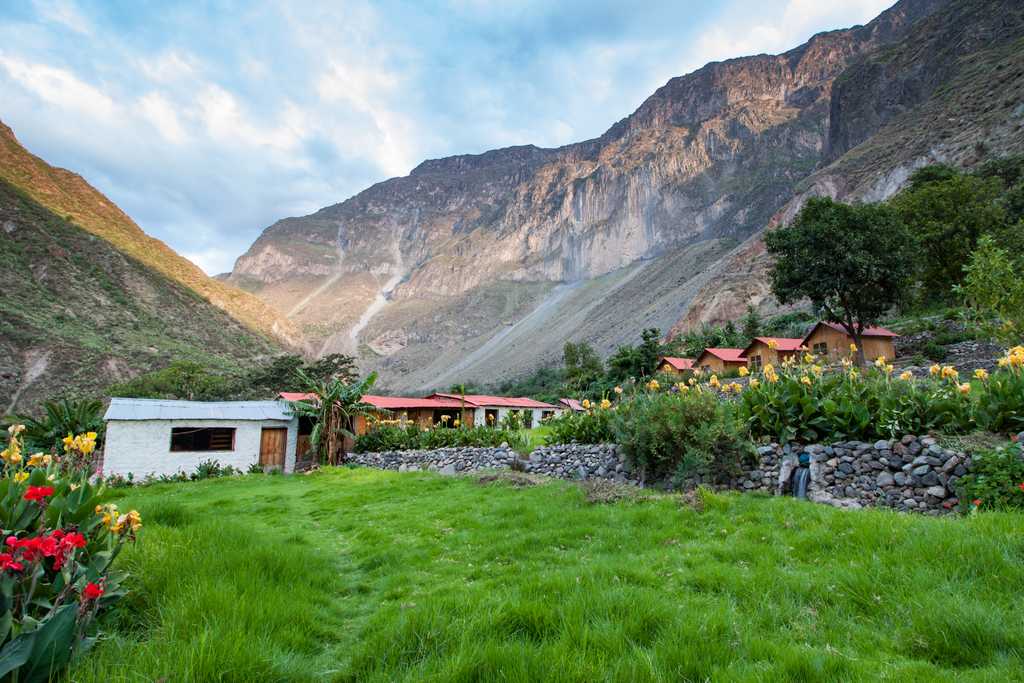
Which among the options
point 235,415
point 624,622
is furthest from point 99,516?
point 235,415

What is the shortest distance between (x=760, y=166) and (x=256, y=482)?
5377 inches

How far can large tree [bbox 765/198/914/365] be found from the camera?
27250 millimetres

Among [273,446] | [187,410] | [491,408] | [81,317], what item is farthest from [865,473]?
[81,317]

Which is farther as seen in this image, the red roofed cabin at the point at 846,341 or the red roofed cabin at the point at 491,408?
the red roofed cabin at the point at 491,408

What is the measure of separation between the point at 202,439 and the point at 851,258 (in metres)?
33.0

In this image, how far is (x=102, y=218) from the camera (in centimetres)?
8025

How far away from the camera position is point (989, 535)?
386 cm

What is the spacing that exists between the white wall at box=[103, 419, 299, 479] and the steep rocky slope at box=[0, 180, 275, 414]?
3066 centimetres

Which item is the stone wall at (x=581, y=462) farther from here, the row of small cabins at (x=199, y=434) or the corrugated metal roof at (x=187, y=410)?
the corrugated metal roof at (x=187, y=410)

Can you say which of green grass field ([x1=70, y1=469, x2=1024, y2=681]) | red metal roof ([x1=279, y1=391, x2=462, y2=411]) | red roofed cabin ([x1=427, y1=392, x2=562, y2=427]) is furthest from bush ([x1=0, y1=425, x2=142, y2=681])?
red roofed cabin ([x1=427, y1=392, x2=562, y2=427])

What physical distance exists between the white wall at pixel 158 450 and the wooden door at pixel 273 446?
1.21 ft

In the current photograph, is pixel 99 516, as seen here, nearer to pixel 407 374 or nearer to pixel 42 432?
pixel 42 432

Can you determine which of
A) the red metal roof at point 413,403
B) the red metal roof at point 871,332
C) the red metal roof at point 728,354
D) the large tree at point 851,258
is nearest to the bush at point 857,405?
the large tree at point 851,258

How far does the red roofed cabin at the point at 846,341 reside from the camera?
2902 centimetres
